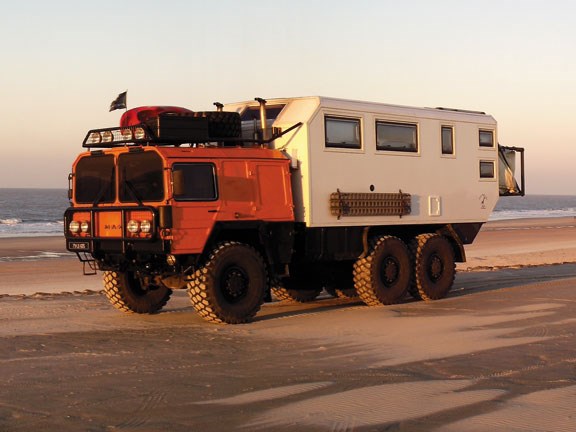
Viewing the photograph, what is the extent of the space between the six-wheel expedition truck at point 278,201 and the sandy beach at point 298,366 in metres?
0.61

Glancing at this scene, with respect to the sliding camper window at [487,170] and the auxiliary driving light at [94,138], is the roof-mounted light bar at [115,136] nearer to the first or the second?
the auxiliary driving light at [94,138]

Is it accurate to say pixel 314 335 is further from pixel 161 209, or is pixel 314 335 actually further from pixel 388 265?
pixel 388 265

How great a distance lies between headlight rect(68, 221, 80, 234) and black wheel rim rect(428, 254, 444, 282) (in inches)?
250

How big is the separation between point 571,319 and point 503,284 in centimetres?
595

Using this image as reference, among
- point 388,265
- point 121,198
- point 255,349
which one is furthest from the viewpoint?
point 388,265

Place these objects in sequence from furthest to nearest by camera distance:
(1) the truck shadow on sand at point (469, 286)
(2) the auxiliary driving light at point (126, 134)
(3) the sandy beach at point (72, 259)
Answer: (3) the sandy beach at point (72, 259), (1) the truck shadow on sand at point (469, 286), (2) the auxiliary driving light at point (126, 134)

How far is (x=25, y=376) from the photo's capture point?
8859mm

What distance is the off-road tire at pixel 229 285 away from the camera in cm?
1233

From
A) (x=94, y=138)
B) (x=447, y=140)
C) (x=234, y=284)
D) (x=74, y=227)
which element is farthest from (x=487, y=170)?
(x=74, y=227)

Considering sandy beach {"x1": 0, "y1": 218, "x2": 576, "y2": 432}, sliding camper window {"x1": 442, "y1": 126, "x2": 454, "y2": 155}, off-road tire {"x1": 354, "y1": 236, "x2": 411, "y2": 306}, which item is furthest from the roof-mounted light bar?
sliding camper window {"x1": 442, "y1": 126, "x2": 454, "y2": 155}

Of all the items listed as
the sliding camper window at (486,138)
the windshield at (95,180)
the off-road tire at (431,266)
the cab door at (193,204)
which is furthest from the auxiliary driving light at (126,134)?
the sliding camper window at (486,138)

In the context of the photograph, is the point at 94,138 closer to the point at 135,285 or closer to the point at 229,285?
the point at 135,285

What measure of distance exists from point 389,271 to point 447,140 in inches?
115

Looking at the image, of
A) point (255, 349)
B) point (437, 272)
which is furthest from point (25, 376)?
point (437, 272)
